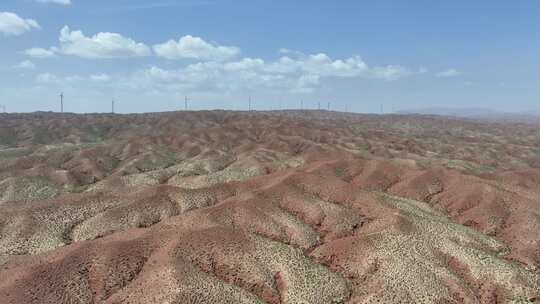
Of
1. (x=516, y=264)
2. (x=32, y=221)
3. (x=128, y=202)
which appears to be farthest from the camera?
(x=128, y=202)

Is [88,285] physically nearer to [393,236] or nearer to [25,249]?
[25,249]

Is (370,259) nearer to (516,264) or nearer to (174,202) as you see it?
(516,264)

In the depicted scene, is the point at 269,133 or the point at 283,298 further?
the point at 269,133

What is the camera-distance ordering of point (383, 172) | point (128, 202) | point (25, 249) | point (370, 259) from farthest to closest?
point (383, 172), point (128, 202), point (25, 249), point (370, 259)

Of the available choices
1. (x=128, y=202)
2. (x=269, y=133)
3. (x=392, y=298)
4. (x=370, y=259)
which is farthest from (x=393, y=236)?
(x=269, y=133)

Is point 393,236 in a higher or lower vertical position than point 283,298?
higher

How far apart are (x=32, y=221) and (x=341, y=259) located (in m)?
40.8

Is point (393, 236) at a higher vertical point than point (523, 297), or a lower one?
higher

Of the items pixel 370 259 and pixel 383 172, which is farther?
pixel 383 172

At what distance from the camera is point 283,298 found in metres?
43.8

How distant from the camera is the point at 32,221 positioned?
61719 mm

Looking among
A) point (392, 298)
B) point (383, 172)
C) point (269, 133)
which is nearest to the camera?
point (392, 298)

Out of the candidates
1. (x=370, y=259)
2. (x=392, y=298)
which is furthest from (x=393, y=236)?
(x=392, y=298)

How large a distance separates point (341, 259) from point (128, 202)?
32.1m
